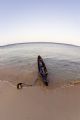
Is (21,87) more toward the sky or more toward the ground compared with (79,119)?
more toward the sky

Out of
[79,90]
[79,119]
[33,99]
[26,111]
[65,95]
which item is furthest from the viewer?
A: [79,90]

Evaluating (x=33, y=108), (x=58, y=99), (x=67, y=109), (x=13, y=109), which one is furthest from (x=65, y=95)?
(x=13, y=109)

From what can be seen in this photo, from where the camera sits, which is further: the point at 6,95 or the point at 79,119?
the point at 6,95

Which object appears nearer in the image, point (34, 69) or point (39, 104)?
point (39, 104)

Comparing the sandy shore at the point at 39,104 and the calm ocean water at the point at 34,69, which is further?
the calm ocean water at the point at 34,69

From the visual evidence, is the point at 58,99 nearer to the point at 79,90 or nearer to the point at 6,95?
the point at 79,90

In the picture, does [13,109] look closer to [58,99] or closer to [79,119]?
[58,99]

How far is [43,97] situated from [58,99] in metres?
0.72

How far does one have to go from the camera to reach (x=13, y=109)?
779 centimetres

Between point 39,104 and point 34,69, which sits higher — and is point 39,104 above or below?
below

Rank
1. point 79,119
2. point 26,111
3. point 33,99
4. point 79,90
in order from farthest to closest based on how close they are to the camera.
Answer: point 79,90, point 33,99, point 26,111, point 79,119

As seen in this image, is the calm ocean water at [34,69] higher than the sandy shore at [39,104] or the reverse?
higher

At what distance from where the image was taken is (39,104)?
321 inches

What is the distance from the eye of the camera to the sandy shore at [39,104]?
723 cm
